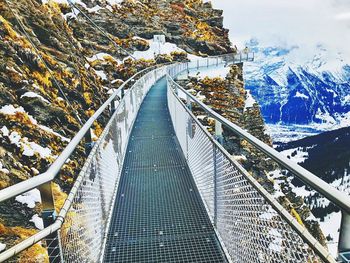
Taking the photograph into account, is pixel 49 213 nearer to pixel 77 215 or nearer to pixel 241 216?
pixel 77 215

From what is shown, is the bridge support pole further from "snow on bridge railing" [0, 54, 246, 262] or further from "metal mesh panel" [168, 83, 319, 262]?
"snow on bridge railing" [0, 54, 246, 262]

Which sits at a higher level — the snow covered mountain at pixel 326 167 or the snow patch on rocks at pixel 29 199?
the snow patch on rocks at pixel 29 199

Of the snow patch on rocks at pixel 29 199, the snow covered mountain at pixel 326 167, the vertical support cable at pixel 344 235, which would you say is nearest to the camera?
the vertical support cable at pixel 344 235

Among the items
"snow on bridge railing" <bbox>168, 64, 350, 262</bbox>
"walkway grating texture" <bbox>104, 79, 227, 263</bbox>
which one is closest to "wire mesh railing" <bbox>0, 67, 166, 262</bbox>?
"walkway grating texture" <bbox>104, 79, 227, 263</bbox>

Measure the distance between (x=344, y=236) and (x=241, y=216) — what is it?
6.48ft

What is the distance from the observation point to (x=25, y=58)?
1521 centimetres

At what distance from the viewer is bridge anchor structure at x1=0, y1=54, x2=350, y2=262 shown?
1916 millimetres

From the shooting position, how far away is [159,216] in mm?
4840

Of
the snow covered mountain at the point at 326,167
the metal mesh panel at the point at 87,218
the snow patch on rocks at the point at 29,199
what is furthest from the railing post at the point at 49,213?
the snow covered mountain at the point at 326,167

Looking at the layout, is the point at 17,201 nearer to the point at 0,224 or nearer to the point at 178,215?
the point at 0,224

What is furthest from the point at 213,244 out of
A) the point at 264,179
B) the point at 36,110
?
the point at 264,179

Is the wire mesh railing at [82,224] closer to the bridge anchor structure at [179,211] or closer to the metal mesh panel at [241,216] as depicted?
the bridge anchor structure at [179,211]

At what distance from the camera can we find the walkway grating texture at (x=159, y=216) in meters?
3.93

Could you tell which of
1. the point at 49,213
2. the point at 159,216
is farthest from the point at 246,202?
the point at 159,216
